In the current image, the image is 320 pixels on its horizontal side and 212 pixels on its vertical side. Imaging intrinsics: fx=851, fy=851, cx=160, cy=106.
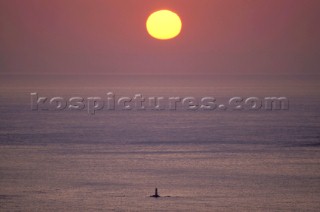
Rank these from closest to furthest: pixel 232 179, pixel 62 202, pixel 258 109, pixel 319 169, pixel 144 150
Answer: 1. pixel 62 202
2. pixel 232 179
3. pixel 319 169
4. pixel 144 150
5. pixel 258 109

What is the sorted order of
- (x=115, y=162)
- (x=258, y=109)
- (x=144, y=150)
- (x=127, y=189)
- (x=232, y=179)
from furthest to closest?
(x=258, y=109), (x=144, y=150), (x=115, y=162), (x=232, y=179), (x=127, y=189)

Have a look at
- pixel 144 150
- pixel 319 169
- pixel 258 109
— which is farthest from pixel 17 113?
pixel 319 169

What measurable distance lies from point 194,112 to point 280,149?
55.2m

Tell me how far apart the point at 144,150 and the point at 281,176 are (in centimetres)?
1750

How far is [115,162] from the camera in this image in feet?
163

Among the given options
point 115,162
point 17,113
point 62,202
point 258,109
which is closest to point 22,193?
point 62,202

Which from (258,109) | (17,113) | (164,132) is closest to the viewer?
(164,132)

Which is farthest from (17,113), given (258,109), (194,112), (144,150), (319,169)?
(319,169)

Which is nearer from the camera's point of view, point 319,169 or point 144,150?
point 319,169

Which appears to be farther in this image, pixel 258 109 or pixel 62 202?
pixel 258 109

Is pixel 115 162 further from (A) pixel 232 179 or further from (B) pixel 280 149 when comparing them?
(B) pixel 280 149

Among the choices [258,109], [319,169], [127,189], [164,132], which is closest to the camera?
[127,189]

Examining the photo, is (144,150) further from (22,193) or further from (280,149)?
(22,193)

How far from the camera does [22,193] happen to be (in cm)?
3716
